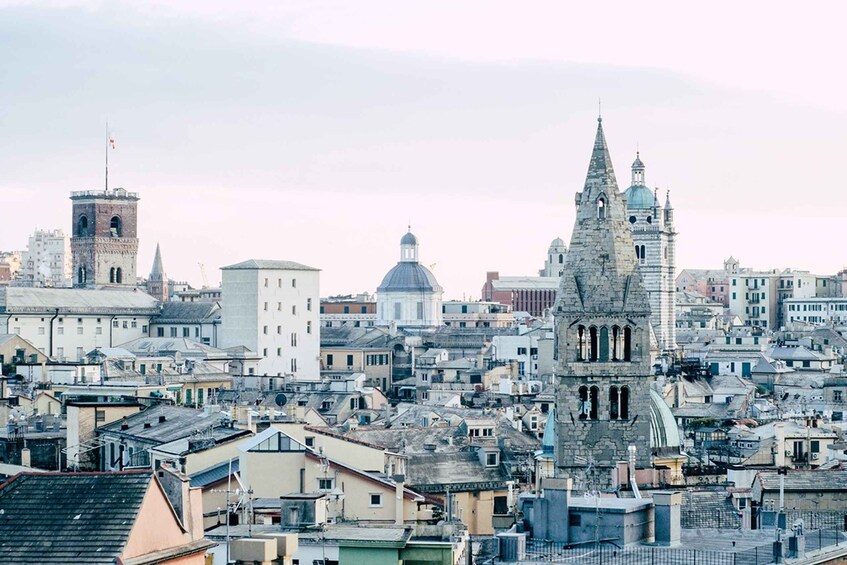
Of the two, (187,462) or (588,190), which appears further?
(588,190)

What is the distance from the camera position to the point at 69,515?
28.3 meters

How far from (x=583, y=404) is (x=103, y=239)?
136760mm

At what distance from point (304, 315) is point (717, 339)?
3044cm

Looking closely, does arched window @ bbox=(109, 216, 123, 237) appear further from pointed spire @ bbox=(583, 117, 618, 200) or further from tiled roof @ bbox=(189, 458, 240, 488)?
tiled roof @ bbox=(189, 458, 240, 488)

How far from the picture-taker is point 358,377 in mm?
138125

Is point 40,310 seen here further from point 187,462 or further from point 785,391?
point 187,462

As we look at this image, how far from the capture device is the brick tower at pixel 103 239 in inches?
7746

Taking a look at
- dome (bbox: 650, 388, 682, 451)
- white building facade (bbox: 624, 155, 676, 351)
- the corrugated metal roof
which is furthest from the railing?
white building facade (bbox: 624, 155, 676, 351)

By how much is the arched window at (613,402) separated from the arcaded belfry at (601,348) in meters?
0.03

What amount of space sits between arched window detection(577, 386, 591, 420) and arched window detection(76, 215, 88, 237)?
451 feet

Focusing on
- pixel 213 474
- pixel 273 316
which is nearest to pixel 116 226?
pixel 273 316

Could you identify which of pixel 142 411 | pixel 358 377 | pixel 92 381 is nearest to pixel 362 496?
pixel 142 411

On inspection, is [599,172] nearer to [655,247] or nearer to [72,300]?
[72,300]

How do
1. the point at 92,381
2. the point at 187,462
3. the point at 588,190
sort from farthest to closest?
1. the point at 92,381
2. the point at 588,190
3. the point at 187,462
